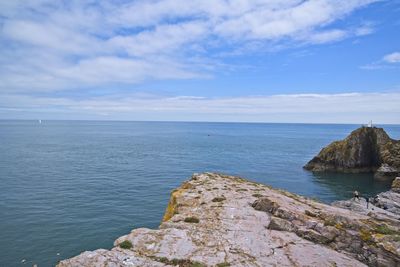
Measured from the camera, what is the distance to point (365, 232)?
2028 centimetres

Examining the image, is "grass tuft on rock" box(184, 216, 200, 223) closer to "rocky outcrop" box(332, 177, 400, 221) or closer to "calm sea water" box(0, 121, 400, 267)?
"calm sea water" box(0, 121, 400, 267)

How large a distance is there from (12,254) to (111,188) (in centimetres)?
2680

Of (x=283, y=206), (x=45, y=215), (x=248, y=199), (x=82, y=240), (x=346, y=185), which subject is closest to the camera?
(x=283, y=206)

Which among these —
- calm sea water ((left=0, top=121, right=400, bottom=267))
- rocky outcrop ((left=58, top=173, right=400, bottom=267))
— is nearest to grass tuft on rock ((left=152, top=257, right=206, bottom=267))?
rocky outcrop ((left=58, top=173, right=400, bottom=267))

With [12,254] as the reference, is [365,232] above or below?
above

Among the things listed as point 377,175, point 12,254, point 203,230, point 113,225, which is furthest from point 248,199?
point 377,175

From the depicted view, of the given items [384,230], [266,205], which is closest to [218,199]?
[266,205]

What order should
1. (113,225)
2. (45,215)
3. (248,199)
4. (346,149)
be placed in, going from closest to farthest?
(248,199) < (113,225) < (45,215) < (346,149)

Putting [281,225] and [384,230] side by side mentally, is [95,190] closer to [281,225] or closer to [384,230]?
[281,225]

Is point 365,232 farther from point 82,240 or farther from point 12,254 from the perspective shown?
point 12,254

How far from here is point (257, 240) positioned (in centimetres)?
1948

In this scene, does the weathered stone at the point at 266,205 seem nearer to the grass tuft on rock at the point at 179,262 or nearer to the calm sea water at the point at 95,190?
the grass tuft on rock at the point at 179,262

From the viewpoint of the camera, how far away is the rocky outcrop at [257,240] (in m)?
16.7

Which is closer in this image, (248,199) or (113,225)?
(248,199)
